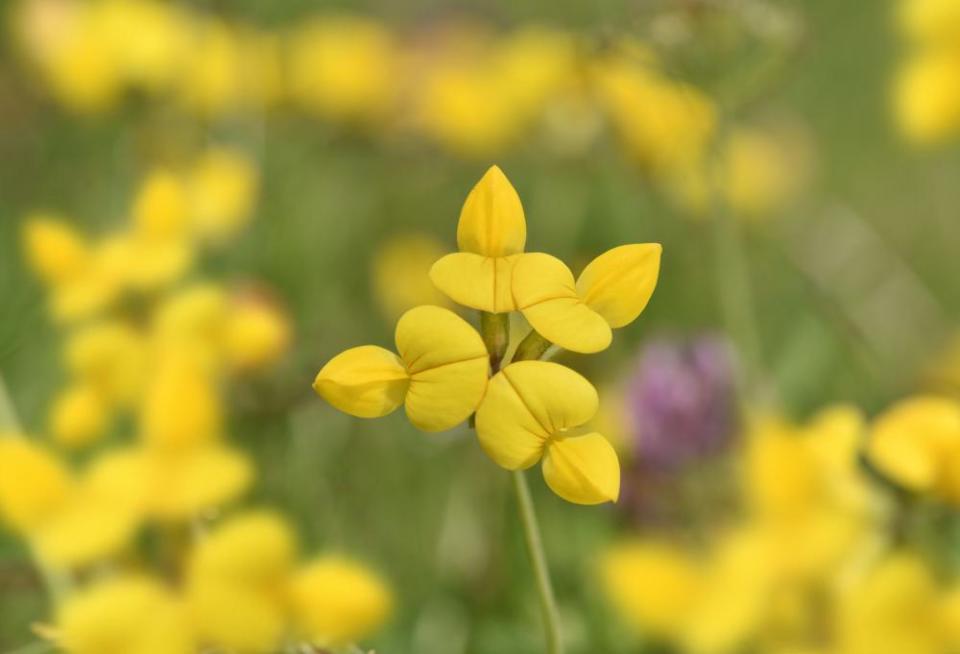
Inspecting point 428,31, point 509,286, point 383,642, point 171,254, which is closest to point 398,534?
point 383,642

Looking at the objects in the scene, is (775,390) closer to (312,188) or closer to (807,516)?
(807,516)

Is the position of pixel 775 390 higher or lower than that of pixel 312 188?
lower

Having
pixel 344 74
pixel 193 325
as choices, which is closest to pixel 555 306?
pixel 193 325

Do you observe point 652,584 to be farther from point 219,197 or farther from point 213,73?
point 213,73

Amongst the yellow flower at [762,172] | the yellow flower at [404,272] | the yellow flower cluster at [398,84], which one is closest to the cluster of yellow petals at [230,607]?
the yellow flower cluster at [398,84]

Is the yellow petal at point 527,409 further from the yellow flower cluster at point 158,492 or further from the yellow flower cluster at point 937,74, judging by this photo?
the yellow flower cluster at point 937,74

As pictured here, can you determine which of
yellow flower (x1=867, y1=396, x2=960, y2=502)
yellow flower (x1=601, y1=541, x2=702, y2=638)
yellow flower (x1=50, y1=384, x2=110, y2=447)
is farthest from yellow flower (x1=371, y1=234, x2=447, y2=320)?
yellow flower (x1=867, y1=396, x2=960, y2=502)
